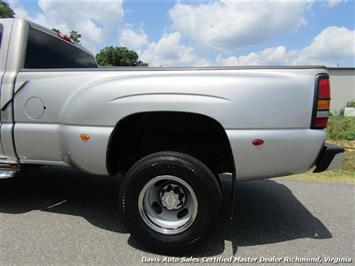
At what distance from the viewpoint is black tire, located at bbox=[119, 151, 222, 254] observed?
9.37 ft

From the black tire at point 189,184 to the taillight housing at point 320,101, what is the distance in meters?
0.99

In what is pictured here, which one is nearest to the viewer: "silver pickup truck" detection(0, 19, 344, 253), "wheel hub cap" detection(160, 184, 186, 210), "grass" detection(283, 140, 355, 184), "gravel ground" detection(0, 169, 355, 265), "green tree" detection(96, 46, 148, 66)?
"silver pickup truck" detection(0, 19, 344, 253)

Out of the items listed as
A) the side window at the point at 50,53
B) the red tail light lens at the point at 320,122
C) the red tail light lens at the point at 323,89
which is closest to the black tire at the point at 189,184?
the red tail light lens at the point at 320,122

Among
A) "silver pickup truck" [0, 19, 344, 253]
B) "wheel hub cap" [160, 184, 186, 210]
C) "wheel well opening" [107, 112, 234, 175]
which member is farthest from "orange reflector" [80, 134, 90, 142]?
"wheel hub cap" [160, 184, 186, 210]

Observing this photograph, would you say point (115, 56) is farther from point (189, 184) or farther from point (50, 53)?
point (189, 184)

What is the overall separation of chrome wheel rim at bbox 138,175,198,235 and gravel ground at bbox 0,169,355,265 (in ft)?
0.85

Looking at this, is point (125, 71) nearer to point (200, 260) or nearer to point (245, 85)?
point (245, 85)

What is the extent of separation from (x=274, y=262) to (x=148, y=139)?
1.68 meters

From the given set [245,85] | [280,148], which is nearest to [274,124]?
[280,148]

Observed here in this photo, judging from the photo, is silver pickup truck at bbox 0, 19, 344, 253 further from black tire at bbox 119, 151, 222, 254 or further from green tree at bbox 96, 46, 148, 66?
green tree at bbox 96, 46, 148, 66

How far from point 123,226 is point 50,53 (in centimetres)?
222

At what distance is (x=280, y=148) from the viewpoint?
282 centimetres

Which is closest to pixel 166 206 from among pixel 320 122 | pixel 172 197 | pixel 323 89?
pixel 172 197

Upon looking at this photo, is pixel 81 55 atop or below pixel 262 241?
atop
